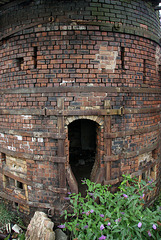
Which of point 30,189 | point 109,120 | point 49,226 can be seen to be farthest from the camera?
point 30,189

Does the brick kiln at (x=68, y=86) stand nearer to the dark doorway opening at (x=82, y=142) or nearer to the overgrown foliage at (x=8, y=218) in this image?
the overgrown foliage at (x=8, y=218)

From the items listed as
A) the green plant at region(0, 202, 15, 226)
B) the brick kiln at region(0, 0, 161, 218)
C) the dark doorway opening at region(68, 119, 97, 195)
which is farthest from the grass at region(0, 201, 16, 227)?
the dark doorway opening at region(68, 119, 97, 195)

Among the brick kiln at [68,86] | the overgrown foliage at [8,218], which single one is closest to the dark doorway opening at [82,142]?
the brick kiln at [68,86]

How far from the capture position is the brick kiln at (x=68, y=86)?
3438 mm

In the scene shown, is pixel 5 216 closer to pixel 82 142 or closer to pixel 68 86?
pixel 82 142

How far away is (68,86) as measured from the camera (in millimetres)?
3473

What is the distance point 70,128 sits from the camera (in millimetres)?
6871

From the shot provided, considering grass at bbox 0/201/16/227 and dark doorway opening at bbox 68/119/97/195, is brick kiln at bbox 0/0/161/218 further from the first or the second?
dark doorway opening at bbox 68/119/97/195

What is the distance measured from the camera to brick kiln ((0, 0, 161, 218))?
3.44 m

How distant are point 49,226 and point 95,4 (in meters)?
4.98

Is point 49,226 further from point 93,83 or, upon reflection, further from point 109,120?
point 93,83

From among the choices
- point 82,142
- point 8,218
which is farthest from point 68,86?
point 8,218

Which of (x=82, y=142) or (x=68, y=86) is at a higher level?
(x=68, y=86)

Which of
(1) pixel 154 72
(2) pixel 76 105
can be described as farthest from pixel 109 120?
(1) pixel 154 72
